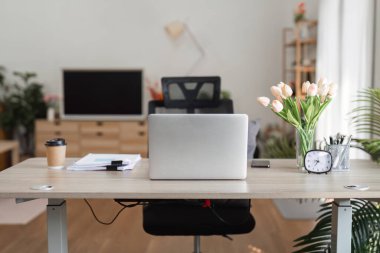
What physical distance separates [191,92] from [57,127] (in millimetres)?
2790

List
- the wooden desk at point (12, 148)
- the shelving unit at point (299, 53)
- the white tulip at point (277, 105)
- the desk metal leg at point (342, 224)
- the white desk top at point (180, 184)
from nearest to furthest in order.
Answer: the white desk top at point (180, 184)
the desk metal leg at point (342, 224)
the white tulip at point (277, 105)
the wooden desk at point (12, 148)
the shelving unit at point (299, 53)

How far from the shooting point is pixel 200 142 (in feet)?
5.38

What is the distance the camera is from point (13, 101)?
531 centimetres

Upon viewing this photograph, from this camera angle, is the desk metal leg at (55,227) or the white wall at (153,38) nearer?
the desk metal leg at (55,227)

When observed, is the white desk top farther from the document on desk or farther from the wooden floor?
the wooden floor

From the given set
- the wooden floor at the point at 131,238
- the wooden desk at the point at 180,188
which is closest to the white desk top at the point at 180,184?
the wooden desk at the point at 180,188

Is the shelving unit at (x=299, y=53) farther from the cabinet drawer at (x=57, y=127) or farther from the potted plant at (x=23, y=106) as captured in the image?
the potted plant at (x=23, y=106)

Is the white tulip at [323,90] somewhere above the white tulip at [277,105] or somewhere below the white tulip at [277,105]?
above

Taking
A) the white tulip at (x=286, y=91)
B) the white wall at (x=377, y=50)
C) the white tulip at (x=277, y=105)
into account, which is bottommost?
the white tulip at (x=277, y=105)

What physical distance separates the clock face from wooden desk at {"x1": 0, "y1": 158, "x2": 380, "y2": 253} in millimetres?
45

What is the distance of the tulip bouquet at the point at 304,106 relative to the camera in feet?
6.11

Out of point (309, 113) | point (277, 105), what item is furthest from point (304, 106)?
point (277, 105)

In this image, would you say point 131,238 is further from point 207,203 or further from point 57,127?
point 57,127

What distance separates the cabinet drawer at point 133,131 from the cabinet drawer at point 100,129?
7cm
